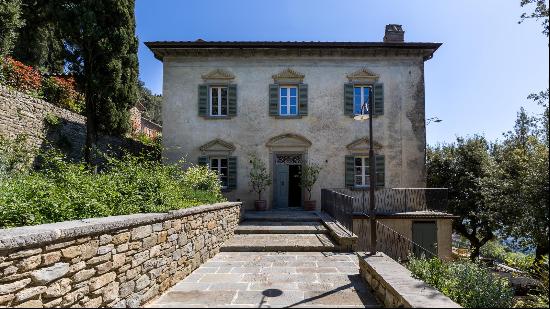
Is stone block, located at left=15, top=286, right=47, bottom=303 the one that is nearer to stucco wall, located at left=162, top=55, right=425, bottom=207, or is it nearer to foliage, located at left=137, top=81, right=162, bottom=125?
stucco wall, located at left=162, top=55, right=425, bottom=207

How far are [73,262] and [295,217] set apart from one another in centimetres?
906

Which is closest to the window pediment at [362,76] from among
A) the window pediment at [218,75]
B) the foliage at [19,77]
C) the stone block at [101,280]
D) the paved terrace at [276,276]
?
the window pediment at [218,75]

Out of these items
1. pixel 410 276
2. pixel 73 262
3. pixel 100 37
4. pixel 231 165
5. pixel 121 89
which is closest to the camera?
pixel 73 262

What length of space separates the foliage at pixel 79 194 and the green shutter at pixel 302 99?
8.48 meters

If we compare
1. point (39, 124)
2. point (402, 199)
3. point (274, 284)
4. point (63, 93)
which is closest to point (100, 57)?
point (63, 93)

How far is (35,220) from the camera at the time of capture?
12.3ft

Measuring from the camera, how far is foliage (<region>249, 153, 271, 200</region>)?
14.7m

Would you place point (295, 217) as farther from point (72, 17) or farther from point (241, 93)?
point (72, 17)

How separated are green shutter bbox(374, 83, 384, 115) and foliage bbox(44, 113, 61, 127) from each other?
42.0 feet

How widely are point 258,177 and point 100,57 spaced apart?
7.97m

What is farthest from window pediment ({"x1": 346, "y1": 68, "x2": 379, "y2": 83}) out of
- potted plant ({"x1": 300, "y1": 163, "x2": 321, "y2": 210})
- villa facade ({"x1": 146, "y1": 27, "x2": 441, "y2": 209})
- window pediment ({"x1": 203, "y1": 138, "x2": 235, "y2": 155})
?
window pediment ({"x1": 203, "y1": 138, "x2": 235, "y2": 155})

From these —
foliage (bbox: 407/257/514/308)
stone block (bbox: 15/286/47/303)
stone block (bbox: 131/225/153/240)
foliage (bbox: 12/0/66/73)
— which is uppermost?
foliage (bbox: 12/0/66/73)

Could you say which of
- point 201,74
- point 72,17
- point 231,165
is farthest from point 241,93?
point 72,17

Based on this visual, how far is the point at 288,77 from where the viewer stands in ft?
50.2
